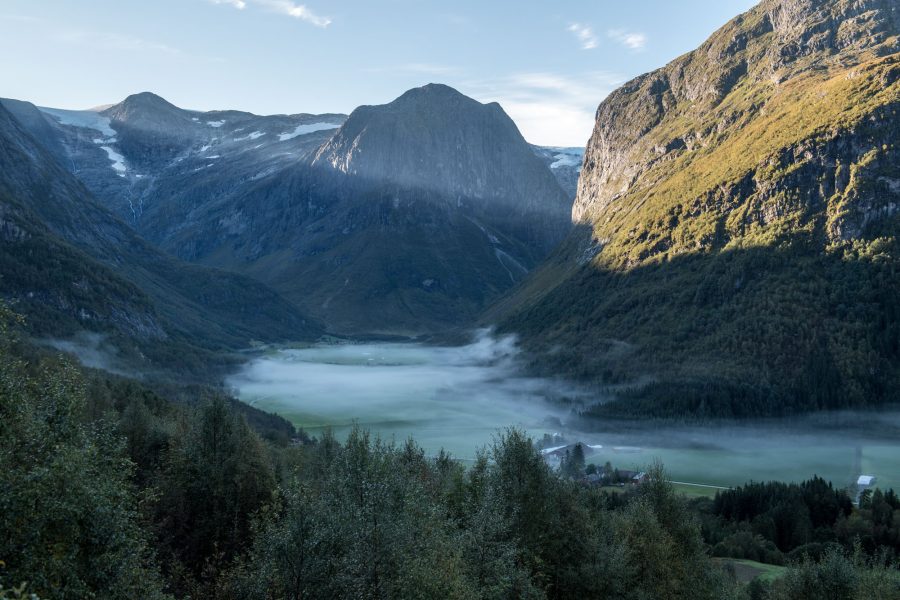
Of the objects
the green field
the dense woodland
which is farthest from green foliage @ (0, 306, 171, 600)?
the green field

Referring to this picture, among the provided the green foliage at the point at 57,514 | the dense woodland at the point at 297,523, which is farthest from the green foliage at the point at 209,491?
the green foliage at the point at 57,514

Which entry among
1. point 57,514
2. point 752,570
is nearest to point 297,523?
point 57,514

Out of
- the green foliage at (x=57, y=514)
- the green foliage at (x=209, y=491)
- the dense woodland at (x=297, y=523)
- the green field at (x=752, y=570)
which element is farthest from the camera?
the green field at (x=752, y=570)

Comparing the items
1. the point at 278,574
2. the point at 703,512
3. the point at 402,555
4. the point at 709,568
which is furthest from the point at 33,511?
the point at 703,512

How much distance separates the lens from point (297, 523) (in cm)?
3519

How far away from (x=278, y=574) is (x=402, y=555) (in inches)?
253

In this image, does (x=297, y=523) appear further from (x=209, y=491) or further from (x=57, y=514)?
(x=209, y=491)

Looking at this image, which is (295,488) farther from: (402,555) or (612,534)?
(612,534)

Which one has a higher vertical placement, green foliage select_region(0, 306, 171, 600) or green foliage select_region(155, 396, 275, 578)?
green foliage select_region(0, 306, 171, 600)

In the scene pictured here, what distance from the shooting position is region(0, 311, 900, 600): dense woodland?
25656 mm

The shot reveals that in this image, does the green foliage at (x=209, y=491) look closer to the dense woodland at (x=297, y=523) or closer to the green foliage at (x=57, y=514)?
the dense woodland at (x=297, y=523)


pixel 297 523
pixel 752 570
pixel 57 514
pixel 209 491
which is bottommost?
pixel 752 570

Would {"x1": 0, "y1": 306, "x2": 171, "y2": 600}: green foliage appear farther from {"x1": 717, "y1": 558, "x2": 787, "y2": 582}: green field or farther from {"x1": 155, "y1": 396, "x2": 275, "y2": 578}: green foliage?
{"x1": 717, "y1": 558, "x2": 787, "y2": 582}: green field

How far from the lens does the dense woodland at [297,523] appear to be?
25.7m
